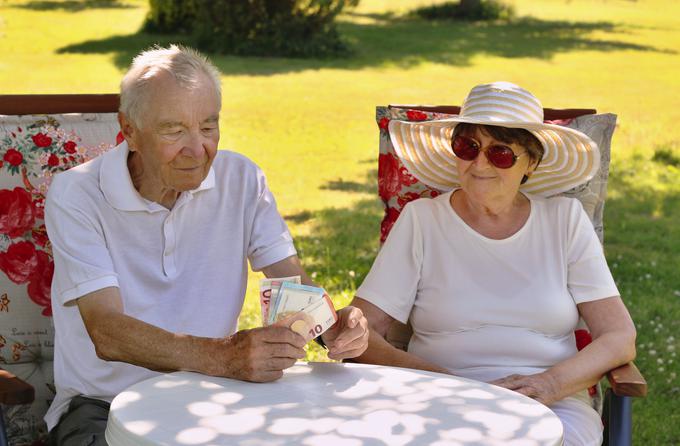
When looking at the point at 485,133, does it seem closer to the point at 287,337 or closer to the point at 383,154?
the point at 383,154

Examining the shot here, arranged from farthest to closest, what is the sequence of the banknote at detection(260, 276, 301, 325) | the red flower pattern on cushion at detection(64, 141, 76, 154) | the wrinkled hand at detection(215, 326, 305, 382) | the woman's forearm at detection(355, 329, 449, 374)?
the red flower pattern on cushion at detection(64, 141, 76, 154), the woman's forearm at detection(355, 329, 449, 374), the banknote at detection(260, 276, 301, 325), the wrinkled hand at detection(215, 326, 305, 382)

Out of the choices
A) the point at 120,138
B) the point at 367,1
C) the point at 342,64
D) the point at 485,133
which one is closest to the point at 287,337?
the point at 485,133

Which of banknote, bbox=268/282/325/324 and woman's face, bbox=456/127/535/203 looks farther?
woman's face, bbox=456/127/535/203

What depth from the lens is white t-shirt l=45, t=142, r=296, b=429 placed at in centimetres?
Result: 299

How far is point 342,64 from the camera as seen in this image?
18500 mm

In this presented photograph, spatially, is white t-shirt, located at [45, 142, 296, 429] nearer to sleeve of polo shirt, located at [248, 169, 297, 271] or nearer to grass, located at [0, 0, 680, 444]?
sleeve of polo shirt, located at [248, 169, 297, 271]

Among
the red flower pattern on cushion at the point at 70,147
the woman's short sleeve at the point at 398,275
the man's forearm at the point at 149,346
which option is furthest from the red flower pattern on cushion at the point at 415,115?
the man's forearm at the point at 149,346

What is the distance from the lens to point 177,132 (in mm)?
2957

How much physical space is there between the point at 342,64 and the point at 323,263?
39.6 feet

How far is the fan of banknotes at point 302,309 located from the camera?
2.68 m

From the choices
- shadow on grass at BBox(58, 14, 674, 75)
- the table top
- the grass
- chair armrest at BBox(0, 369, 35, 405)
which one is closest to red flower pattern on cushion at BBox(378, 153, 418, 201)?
the table top

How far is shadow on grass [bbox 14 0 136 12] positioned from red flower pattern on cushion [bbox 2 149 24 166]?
74.1 ft

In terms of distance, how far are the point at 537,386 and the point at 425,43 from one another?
1891 centimetres

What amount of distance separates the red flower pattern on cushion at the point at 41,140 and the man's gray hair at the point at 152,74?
0.67m
